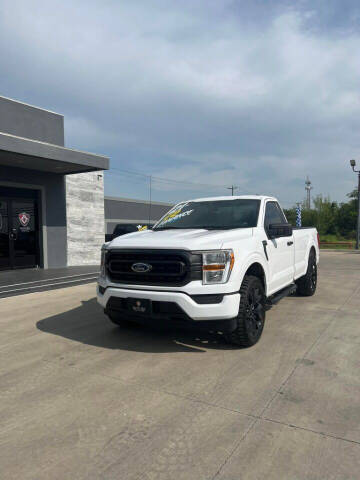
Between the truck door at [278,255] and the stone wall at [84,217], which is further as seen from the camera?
the stone wall at [84,217]

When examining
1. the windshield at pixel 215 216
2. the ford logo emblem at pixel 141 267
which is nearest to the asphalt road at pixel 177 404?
the ford logo emblem at pixel 141 267

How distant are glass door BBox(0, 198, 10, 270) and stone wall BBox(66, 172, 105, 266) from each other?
7.13 feet

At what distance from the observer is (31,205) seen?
39.5 ft

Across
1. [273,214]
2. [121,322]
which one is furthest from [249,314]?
[273,214]

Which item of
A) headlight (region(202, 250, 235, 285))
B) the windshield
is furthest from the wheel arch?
the windshield

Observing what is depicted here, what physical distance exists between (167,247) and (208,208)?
1874 millimetres

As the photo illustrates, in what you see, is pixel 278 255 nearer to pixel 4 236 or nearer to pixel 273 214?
pixel 273 214

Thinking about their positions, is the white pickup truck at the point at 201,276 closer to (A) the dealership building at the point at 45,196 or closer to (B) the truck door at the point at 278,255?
(B) the truck door at the point at 278,255

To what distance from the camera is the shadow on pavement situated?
4.57m

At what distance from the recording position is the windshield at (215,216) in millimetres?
5367

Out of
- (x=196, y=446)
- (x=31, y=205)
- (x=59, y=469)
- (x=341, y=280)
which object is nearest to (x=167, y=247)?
(x=196, y=446)

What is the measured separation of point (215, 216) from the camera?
18.5 ft

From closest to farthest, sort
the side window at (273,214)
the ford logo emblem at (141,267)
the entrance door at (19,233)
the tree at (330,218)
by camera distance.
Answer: the ford logo emblem at (141,267) < the side window at (273,214) < the entrance door at (19,233) < the tree at (330,218)

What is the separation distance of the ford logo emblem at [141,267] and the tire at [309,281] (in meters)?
4.35
